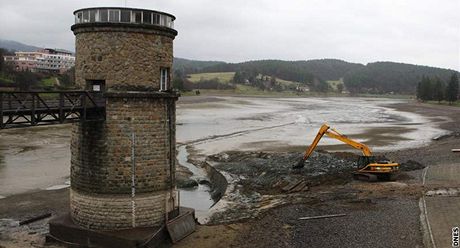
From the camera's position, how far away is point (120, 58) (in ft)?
55.7

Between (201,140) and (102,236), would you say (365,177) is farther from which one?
(201,140)

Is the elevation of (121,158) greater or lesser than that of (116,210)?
greater

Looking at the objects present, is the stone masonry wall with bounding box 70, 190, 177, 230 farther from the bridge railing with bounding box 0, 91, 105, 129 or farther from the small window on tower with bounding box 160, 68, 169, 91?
the small window on tower with bounding box 160, 68, 169, 91

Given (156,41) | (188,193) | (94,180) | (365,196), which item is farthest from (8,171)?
(365,196)

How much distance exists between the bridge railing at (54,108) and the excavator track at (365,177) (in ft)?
50.9

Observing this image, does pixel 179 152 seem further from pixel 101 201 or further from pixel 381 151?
pixel 101 201

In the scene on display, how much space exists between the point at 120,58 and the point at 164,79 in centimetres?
204

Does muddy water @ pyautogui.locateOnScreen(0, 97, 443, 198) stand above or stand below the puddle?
above

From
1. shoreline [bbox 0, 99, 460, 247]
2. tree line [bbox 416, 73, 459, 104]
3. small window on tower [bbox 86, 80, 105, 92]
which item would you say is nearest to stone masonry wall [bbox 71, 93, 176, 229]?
small window on tower [bbox 86, 80, 105, 92]

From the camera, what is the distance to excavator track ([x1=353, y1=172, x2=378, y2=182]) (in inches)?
1005

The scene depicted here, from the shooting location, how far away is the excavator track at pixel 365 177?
25.5 m

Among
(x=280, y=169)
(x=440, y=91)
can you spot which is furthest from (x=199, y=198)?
(x=440, y=91)

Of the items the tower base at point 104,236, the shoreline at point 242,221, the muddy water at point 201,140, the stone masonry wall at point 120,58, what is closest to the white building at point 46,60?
the muddy water at point 201,140

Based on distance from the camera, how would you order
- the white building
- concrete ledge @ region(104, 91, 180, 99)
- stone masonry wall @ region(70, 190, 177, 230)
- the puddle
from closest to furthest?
concrete ledge @ region(104, 91, 180, 99), stone masonry wall @ region(70, 190, 177, 230), the puddle, the white building
